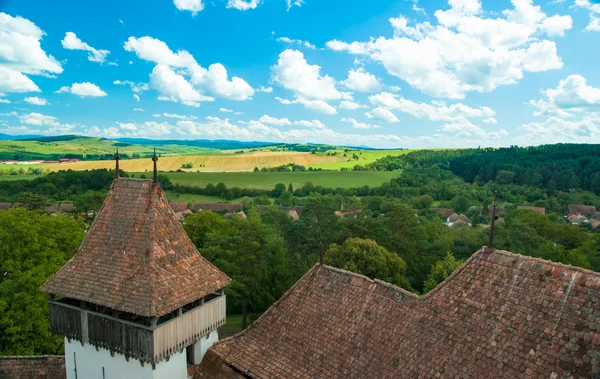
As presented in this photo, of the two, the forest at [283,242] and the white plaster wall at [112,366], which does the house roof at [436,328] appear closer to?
the white plaster wall at [112,366]

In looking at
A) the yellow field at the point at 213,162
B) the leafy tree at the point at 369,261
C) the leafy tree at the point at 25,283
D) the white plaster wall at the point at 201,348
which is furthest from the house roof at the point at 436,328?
the yellow field at the point at 213,162

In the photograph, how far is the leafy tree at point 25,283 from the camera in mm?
20625

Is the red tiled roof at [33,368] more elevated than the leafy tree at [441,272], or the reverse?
the red tiled roof at [33,368]

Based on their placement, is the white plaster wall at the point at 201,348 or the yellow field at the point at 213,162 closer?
A: the white plaster wall at the point at 201,348

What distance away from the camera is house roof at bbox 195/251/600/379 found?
8.27 m

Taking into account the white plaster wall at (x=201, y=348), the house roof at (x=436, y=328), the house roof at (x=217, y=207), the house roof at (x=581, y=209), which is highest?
the house roof at (x=436, y=328)

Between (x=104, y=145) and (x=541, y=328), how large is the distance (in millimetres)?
171932

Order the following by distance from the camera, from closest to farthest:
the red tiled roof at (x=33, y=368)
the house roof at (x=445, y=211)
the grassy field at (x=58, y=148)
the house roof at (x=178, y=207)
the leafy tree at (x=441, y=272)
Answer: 1. the red tiled roof at (x=33, y=368)
2. the leafy tree at (x=441, y=272)
3. the house roof at (x=178, y=207)
4. the house roof at (x=445, y=211)
5. the grassy field at (x=58, y=148)

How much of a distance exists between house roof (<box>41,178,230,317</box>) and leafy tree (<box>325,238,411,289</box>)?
53.9 feet

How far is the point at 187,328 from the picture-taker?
12.2 m

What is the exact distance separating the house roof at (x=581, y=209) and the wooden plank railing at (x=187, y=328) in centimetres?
8926

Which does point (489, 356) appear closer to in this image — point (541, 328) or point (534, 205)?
point (541, 328)

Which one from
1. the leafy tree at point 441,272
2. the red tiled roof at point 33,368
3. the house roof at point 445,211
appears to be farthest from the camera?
the house roof at point 445,211

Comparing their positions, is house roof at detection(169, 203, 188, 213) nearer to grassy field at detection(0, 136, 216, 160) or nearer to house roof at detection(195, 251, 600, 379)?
grassy field at detection(0, 136, 216, 160)
